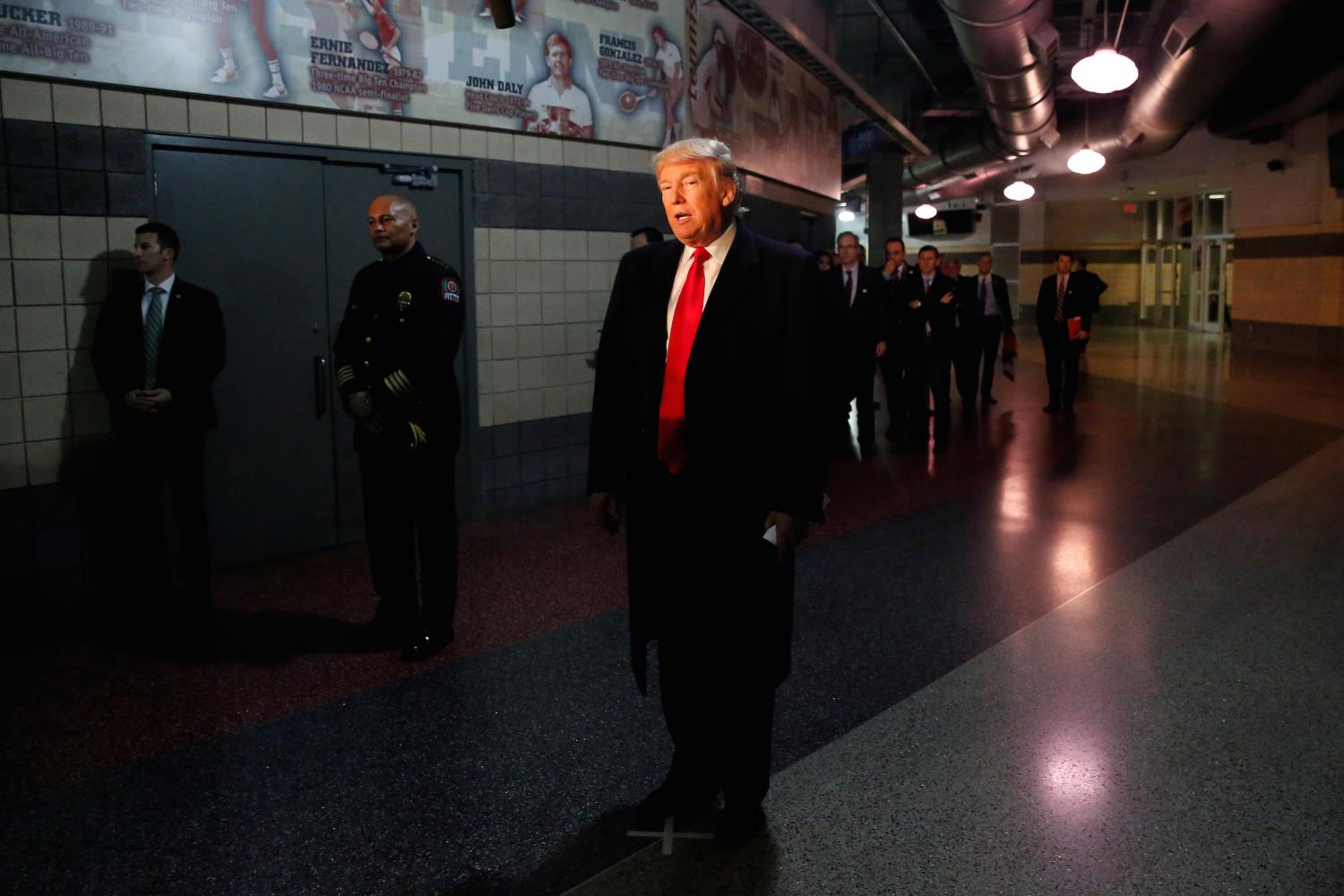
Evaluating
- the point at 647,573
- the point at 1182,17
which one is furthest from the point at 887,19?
the point at 647,573

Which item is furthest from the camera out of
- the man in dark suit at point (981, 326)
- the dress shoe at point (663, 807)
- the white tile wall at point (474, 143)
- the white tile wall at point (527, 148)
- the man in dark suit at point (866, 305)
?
the man in dark suit at point (981, 326)

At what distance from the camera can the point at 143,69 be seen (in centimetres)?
471

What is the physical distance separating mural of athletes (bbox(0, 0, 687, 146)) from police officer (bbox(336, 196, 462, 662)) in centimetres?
163

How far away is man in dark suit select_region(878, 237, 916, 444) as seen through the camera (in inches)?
352

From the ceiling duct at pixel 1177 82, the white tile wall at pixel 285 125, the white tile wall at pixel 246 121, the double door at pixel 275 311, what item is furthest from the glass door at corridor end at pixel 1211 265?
the white tile wall at pixel 246 121

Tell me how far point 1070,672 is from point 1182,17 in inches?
309

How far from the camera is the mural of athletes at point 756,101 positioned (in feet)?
26.8

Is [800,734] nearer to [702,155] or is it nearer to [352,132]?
[702,155]

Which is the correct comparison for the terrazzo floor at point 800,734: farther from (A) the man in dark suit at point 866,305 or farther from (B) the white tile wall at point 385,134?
(A) the man in dark suit at point 866,305

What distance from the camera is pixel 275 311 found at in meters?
5.45

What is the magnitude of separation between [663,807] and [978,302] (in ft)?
31.2

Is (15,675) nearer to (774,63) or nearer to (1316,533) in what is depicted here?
(1316,533)

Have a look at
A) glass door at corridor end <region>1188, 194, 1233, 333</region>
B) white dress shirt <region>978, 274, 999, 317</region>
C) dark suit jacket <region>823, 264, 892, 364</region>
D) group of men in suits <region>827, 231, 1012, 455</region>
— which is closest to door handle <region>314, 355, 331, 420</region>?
dark suit jacket <region>823, 264, 892, 364</region>

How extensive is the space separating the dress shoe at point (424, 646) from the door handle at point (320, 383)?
2.01m
